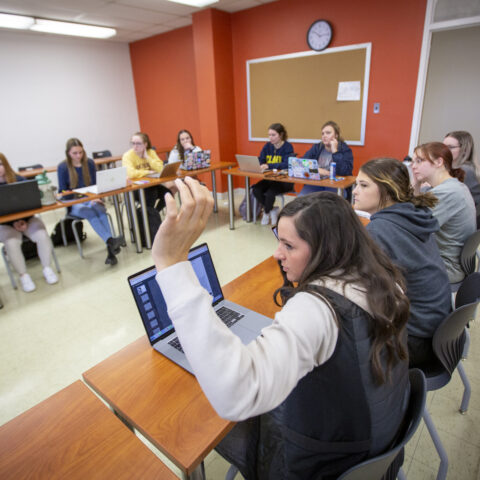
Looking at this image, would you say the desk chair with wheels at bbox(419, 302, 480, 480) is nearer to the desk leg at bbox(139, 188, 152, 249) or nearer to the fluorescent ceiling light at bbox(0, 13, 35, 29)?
the desk leg at bbox(139, 188, 152, 249)

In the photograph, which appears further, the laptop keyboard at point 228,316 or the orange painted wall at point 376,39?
the orange painted wall at point 376,39

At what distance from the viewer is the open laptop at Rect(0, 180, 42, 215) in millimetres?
2828

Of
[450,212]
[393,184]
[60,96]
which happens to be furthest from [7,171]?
[60,96]

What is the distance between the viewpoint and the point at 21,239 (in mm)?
3211

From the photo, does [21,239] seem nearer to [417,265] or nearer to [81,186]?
[81,186]

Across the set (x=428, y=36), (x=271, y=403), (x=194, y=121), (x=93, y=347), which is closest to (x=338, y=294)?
(x=271, y=403)

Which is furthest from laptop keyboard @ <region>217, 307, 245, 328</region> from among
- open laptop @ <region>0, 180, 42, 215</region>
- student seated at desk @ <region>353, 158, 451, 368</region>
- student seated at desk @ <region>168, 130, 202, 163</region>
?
student seated at desk @ <region>168, 130, 202, 163</region>

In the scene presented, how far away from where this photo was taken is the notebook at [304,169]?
145 inches

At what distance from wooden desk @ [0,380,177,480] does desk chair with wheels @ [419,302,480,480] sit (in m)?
1.00

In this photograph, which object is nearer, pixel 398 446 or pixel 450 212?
pixel 398 446

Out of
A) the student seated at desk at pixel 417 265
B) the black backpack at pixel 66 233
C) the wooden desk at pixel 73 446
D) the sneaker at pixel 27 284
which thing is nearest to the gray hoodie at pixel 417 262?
the student seated at desk at pixel 417 265

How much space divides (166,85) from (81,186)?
3.52 m

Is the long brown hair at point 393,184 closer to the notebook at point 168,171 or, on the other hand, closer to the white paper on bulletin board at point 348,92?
the notebook at point 168,171

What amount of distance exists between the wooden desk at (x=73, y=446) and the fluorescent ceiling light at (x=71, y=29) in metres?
5.86
